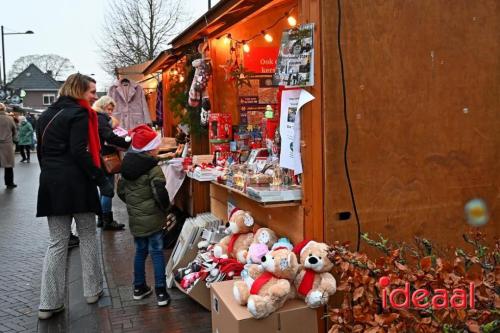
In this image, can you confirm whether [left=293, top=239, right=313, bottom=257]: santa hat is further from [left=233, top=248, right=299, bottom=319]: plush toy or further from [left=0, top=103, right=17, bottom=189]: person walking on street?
[left=0, top=103, right=17, bottom=189]: person walking on street

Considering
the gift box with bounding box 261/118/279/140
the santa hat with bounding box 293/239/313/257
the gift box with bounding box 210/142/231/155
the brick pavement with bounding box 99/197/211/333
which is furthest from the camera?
the gift box with bounding box 210/142/231/155

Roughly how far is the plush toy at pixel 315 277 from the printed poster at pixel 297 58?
1.13m

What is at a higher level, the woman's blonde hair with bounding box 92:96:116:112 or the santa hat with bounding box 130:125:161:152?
the woman's blonde hair with bounding box 92:96:116:112

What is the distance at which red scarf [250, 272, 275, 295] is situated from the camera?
312cm

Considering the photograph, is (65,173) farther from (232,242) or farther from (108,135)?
(108,135)

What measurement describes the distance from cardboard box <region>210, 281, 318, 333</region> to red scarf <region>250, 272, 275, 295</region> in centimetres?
13

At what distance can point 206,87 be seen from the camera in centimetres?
601

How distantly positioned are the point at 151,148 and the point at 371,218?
2.07m

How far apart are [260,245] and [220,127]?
7.94 ft

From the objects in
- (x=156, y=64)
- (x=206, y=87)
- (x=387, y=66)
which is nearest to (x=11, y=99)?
(x=156, y=64)

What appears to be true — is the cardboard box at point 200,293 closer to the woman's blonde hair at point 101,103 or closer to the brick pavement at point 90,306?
the brick pavement at point 90,306

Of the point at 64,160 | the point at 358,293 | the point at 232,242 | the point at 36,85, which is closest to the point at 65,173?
the point at 64,160

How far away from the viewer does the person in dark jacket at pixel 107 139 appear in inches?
241

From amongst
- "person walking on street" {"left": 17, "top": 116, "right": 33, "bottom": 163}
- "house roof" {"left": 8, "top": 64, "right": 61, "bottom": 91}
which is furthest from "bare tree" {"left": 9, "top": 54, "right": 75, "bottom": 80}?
"person walking on street" {"left": 17, "top": 116, "right": 33, "bottom": 163}
